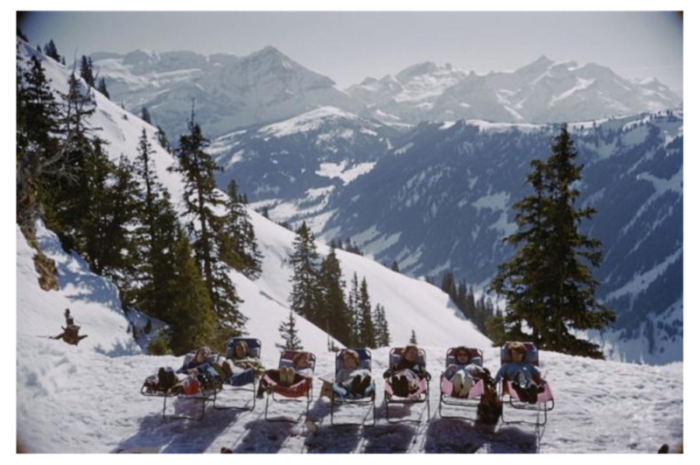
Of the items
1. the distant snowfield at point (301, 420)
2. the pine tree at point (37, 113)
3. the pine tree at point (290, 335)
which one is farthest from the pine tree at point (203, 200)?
the distant snowfield at point (301, 420)

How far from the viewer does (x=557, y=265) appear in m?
21.5

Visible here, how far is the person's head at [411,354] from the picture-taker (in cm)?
1275

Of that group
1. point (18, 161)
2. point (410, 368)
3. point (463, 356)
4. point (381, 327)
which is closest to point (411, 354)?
point (410, 368)

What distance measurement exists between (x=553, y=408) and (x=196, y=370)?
27.6 ft

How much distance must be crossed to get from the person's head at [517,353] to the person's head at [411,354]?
2.30 m

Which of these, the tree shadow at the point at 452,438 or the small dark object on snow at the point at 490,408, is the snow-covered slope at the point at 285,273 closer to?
the tree shadow at the point at 452,438

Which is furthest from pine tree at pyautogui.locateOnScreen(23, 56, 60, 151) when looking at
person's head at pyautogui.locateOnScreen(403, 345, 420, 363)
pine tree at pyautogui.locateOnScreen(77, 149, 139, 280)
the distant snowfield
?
person's head at pyautogui.locateOnScreen(403, 345, 420, 363)

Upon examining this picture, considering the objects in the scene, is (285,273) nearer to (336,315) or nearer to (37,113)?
(336,315)

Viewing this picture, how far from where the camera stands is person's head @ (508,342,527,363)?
12.4 m

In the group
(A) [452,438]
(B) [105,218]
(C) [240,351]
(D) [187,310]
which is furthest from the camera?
(B) [105,218]

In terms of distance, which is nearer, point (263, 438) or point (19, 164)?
point (263, 438)

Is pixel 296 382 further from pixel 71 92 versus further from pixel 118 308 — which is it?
pixel 118 308

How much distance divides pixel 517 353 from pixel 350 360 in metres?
4.11

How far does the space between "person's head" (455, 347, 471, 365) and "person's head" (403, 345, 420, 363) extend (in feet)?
3.86
